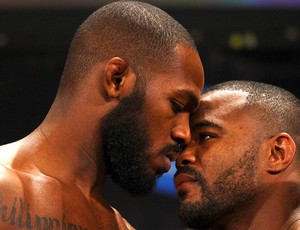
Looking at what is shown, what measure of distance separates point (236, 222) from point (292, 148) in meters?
0.28

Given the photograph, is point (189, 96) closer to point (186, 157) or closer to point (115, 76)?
point (115, 76)

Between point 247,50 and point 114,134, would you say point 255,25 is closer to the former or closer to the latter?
point 247,50

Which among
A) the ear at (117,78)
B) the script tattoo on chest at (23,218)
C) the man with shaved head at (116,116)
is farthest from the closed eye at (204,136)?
the script tattoo on chest at (23,218)

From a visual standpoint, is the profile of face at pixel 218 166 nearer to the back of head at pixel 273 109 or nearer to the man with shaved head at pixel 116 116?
the back of head at pixel 273 109

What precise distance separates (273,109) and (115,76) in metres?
0.59

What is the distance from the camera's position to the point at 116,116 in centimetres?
204

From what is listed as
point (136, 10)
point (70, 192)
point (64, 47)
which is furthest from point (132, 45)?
point (64, 47)

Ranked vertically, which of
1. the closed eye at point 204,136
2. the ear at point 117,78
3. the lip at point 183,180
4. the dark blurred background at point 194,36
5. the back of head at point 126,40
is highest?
the back of head at point 126,40

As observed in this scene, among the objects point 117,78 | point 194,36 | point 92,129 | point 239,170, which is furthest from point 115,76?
point 194,36

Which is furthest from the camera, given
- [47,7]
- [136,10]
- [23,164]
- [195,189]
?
[47,7]

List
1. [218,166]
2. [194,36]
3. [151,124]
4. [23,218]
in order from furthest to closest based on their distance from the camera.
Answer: [194,36], [218,166], [151,124], [23,218]

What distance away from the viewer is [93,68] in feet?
6.80

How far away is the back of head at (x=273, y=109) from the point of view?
7.81 ft

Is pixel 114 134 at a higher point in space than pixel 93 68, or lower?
lower
